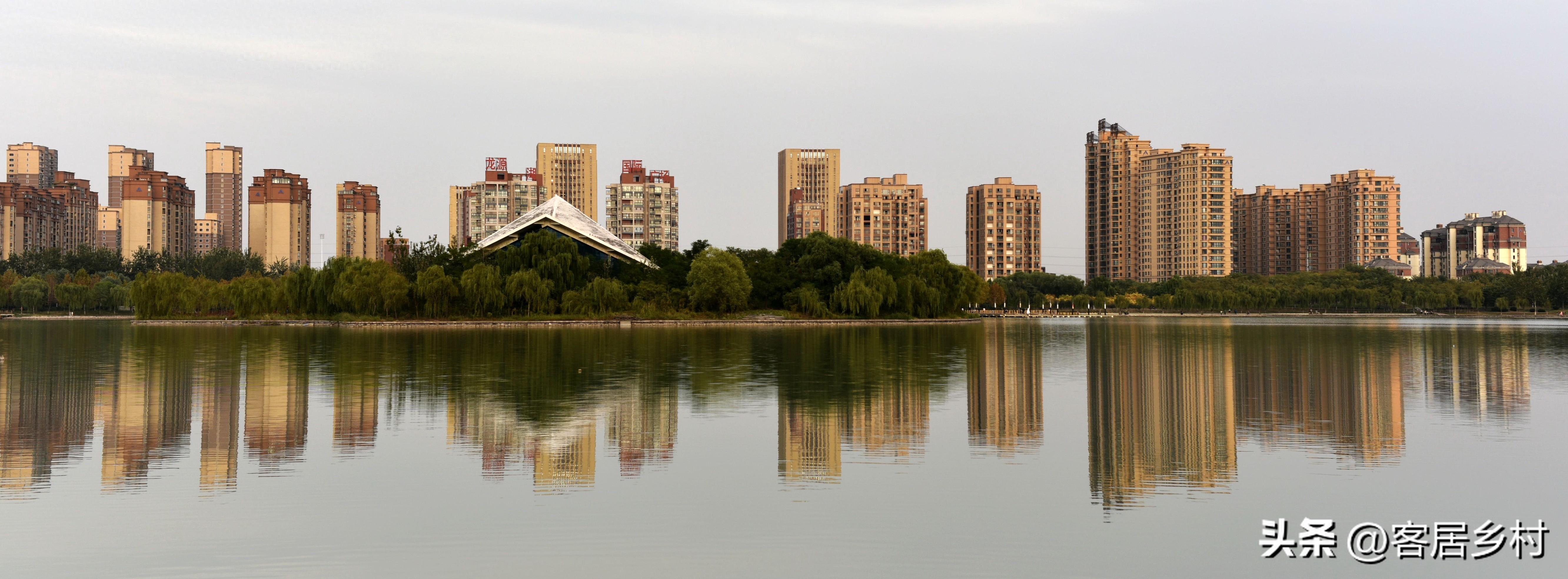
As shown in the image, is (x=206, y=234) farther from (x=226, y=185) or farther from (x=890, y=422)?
(x=890, y=422)

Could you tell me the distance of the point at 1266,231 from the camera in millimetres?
127938

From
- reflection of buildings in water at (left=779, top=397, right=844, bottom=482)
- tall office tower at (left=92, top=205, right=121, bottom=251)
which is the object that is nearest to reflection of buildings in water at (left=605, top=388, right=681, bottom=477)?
reflection of buildings in water at (left=779, top=397, right=844, bottom=482)

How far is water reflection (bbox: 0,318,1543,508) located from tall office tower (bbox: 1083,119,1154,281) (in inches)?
3652

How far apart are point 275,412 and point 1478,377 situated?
21382 mm

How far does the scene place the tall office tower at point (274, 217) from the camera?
383 feet

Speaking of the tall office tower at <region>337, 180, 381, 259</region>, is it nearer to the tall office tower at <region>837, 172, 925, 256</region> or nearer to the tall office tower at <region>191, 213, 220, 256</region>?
the tall office tower at <region>191, 213, 220, 256</region>

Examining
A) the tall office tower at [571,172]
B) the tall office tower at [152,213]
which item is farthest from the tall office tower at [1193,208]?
the tall office tower at [152,213]

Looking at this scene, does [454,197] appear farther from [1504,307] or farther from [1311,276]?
[1504,307]

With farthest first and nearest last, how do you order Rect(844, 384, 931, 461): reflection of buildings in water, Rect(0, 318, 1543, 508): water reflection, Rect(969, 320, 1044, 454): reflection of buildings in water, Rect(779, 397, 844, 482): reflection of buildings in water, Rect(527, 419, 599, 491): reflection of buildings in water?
Rect(969, 320, 1044, 454): reflection of buildings in water
Rect(844, 384, 931, 461): reflection of buildings in water
Rect(0, 318, 1543, 508): water reflection
Rect(779, 397, 844, 482): reflection of buildings in water
Rect(527, 419, 599, 491): reflection of buildings in water

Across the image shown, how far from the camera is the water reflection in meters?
10.1

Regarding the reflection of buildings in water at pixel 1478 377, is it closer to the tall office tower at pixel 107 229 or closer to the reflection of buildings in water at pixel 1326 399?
the reflection of buildings in water at pixel 1326 399

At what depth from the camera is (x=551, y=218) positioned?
61938 millimetres

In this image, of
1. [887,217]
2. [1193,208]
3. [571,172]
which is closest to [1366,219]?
[1193,208]

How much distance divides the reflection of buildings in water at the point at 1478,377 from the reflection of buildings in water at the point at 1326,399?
633mm
